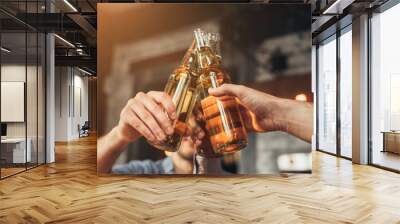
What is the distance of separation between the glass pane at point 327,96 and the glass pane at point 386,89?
2144 millimetres

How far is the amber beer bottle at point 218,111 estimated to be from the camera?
657 cm

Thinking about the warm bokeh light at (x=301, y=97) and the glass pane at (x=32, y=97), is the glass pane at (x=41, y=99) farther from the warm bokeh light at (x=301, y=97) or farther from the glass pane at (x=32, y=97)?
the warm bokeh light at (x=301, y=97)

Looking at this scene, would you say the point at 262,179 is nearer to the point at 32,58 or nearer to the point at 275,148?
the point at 275,148

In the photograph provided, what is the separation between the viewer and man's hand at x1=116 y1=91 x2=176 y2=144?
6.57 meters

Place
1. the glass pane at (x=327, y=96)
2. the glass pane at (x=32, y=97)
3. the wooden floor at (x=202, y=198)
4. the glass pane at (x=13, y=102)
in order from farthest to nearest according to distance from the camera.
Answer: the glass pane at (x=327, y=96)
the glass pane at (x=32, y=97)
the glass pane at (x=13, y=102)
the wooden floor at (x=202, y=198)

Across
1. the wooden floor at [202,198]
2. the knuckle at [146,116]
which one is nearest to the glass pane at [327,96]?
the wooden floor at [202,198]

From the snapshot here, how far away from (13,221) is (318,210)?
10.7 ft

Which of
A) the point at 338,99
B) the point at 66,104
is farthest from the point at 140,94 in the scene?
the point at 66,104

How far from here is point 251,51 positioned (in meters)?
6.75

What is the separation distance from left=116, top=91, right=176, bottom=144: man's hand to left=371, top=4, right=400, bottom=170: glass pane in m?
4.28

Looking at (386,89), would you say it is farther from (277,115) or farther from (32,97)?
(32,97)

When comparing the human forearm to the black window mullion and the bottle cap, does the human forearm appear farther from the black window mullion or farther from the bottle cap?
the black window mullion

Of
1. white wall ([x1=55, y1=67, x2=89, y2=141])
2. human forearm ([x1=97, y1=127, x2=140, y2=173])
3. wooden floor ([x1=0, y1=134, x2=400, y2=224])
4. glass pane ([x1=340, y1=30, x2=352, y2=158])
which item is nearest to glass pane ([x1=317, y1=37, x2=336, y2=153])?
glass pane ([x1=340, y1=30, x2=352, y2=158])

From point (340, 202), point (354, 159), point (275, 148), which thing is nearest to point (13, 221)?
point (340, 202)
